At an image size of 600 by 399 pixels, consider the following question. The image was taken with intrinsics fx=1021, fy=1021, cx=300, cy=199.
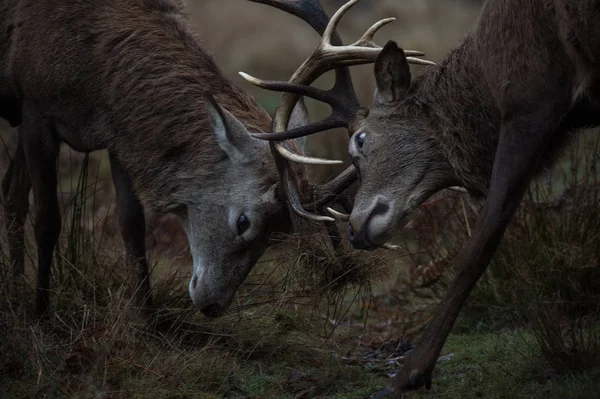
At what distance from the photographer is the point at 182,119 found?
682 cm

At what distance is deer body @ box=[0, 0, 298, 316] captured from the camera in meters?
6.67

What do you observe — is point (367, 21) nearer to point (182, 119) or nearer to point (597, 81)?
point (182, 119)

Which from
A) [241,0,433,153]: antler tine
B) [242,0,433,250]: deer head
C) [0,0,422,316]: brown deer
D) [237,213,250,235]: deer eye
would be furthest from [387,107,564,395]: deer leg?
[237,213,250,235]: deer eye

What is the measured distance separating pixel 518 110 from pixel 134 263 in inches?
116

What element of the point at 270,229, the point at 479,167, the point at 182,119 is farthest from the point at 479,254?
the point at 182,119

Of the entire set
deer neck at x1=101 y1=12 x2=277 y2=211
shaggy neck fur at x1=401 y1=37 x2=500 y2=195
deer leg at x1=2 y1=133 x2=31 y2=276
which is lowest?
deer leg at x1=2 y1=133 x2=31 y2=276

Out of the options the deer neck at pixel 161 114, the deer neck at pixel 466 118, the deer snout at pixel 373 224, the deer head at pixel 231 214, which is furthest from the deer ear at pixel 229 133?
the deer neck at pixel 466 118

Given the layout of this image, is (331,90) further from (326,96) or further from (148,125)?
(148,125)

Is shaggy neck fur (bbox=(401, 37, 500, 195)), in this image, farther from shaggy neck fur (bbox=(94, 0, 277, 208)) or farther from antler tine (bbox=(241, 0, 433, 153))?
shaggy neck fur (bbox=(94, 0, 277, 208))

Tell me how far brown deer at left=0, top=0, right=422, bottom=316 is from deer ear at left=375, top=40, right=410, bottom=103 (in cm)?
39

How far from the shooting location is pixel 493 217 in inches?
205

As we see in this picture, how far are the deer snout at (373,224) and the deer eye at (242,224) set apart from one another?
2.95 feet

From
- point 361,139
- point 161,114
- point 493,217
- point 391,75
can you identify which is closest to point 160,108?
point 161,114

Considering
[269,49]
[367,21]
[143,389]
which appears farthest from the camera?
[367,21]
